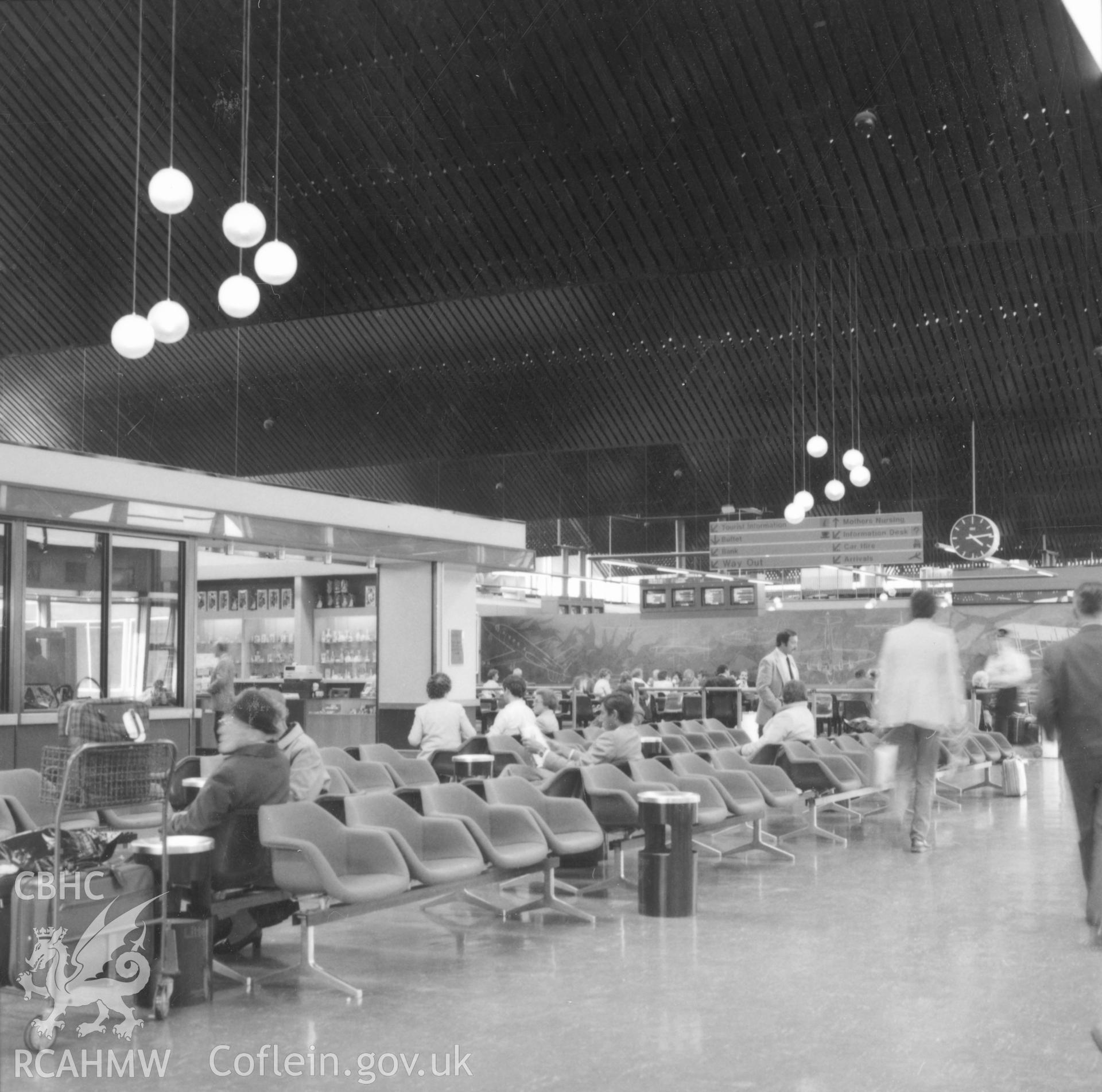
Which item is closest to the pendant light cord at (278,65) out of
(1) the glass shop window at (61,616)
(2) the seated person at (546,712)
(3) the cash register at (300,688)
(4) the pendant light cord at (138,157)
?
(4) the pendant light cord at (138,157)

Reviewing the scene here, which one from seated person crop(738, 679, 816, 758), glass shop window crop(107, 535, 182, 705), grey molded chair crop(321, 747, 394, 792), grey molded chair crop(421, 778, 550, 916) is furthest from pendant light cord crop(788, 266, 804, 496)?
grey molded chair crop(421, 778, 550, 916)

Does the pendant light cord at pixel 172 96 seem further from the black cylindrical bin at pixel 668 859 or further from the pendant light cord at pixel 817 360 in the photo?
the pendant light cord at pixel 817 360

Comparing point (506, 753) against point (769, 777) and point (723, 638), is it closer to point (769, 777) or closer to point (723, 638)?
point (769, 777)

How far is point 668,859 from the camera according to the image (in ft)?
21.5

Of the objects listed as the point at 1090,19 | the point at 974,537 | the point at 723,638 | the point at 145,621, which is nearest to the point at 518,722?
the point at 145,621

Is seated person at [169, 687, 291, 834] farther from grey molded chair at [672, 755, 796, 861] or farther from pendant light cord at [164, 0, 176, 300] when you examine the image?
pendant light cord at [164, 0, 176, 300]

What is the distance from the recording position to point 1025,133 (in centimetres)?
814

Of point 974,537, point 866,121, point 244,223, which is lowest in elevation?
point 974,537

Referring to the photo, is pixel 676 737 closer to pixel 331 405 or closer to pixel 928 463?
pixel 331 405

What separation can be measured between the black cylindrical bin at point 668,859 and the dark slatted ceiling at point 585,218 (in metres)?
4.36

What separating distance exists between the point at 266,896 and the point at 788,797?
171 inches

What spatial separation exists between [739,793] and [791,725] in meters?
1.59

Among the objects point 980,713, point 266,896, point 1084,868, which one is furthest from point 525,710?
point 980,713

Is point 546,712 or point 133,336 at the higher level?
point 133,336
